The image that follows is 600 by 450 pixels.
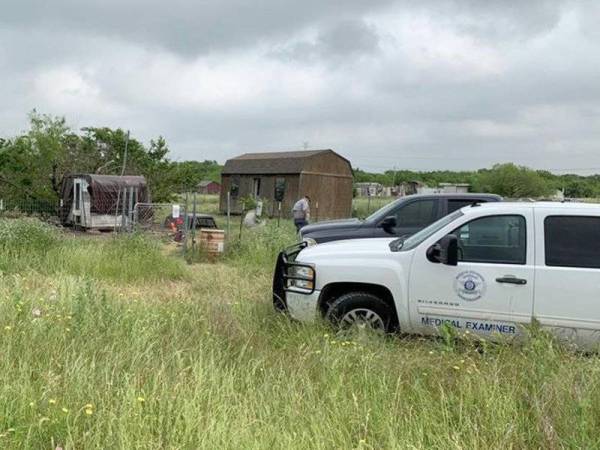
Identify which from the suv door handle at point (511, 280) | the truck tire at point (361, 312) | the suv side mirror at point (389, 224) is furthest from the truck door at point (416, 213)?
the suv door handle at point (511, 280)

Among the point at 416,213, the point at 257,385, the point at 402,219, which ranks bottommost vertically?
the point at 257,385

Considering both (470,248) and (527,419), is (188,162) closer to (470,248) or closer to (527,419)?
(470,248)

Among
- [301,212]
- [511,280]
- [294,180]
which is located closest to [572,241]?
[511,280]

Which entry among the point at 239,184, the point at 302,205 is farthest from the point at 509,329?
the point at 239,184

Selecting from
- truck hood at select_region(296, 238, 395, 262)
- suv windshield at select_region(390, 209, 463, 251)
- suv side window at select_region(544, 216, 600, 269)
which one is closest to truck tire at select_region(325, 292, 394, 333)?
truck hood at select_region(296, 238, 395, 262)

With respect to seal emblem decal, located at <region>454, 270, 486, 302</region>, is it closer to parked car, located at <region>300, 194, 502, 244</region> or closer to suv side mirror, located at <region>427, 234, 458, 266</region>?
suv side mirror, located at <region>427, 234, 458, 266</region>

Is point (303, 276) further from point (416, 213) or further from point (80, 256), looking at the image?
point (80, 256)

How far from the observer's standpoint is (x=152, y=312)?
549 centimetres

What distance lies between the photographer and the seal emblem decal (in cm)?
508

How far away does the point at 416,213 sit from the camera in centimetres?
973

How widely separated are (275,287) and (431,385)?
8.21 feet

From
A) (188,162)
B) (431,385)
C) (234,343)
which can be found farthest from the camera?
(188,162)

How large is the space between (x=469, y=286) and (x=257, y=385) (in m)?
2.32

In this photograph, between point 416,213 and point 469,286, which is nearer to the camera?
point 469,286
